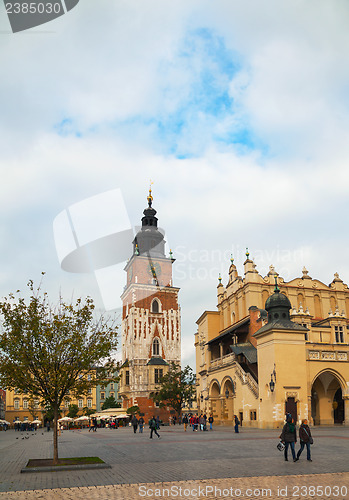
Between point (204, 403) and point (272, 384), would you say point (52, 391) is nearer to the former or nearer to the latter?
point (272, 384)

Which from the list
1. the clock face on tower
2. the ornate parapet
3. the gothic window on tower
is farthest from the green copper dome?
the clock face on tower

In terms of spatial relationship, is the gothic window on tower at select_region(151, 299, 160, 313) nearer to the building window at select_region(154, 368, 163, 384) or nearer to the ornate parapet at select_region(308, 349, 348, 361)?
the building window at select_region(154, 368, 163, 384)

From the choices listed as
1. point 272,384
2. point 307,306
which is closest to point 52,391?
point 272,384

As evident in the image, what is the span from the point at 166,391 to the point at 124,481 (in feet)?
158

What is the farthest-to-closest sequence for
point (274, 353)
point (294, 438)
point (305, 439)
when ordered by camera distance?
1. point (274, 353)
2. point (294, 438)
3. point (305, 439)

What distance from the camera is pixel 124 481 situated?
1226 cm

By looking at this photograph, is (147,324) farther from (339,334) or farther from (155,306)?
(339,334)

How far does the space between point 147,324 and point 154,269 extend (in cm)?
953

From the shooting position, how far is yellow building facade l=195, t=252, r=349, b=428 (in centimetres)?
3541

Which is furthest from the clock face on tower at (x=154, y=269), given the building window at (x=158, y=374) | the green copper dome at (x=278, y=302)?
the green copper dome at (x=278, y=302)

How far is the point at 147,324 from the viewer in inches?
2940

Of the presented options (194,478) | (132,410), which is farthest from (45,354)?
(132,410)

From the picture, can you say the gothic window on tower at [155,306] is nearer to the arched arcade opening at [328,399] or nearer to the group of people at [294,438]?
the arched arcade opening at [328,399]

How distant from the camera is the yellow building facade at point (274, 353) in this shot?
35406mm
